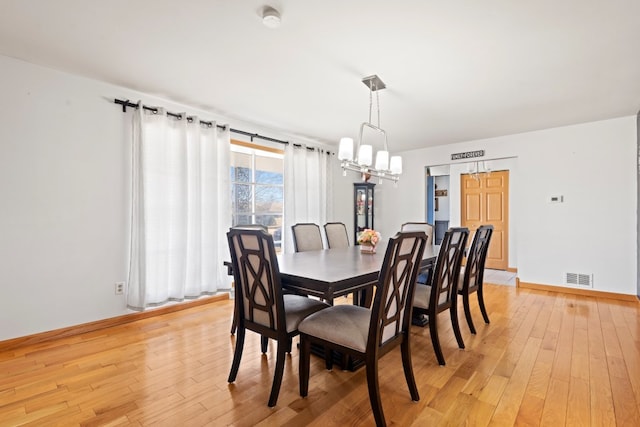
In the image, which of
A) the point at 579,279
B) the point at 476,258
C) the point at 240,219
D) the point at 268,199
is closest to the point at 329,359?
the point at 476,258

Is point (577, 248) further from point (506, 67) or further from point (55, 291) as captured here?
point (55, 291)

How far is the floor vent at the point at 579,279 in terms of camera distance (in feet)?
13.6

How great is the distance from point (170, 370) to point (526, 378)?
2.41 meters

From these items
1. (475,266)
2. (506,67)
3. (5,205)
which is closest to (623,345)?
(475,266)

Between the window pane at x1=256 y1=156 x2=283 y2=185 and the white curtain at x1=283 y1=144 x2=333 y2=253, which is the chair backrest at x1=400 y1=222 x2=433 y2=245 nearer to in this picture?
the white curtain at x1=283 y1=144 x2=333 y2=253

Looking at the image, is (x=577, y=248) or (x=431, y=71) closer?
(x=431, y=71)

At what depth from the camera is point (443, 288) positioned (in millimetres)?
2432

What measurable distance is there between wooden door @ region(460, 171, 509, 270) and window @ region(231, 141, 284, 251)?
377cm

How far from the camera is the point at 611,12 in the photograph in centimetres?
188

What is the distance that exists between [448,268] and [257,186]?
2935mm

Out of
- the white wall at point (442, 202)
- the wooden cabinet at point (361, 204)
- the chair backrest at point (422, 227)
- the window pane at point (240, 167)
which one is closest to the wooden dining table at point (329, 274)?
the chair backrest at point (422, 227)

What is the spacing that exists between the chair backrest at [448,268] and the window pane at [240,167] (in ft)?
9.55

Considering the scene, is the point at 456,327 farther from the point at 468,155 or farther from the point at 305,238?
the point at 468,155

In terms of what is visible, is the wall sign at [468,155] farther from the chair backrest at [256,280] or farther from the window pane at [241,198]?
the chair backrest at [256,280]
